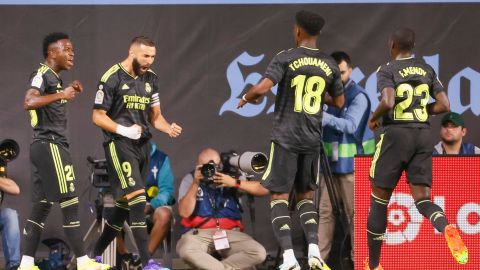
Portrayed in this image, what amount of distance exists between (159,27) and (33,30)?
1299 mm

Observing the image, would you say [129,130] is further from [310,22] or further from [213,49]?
[213,49]

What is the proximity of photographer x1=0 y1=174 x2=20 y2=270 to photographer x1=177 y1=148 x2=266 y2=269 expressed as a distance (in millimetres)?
1513

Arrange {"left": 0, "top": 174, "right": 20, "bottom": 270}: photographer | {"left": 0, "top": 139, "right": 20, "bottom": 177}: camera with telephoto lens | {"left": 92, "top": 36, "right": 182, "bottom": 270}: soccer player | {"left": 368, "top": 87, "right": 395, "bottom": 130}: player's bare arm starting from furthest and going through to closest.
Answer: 1. {"left": 0, "top": 139, "right": 20, "bottom": 177}: camera with telephoto lens
2. {"left": 0, "top": 174, "right": 20, "bottom": 270}: photographer
3. {"left": 92, "top": 36, "right": 182, "bottom": 270}: soccer player
4. {"left": 368, "top": 87, "right": 395, "bottom": 130}: player's bare arm

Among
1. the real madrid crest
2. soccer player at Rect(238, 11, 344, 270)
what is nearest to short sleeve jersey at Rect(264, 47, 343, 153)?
soccer player at Rect(238, 11, 344, 270)

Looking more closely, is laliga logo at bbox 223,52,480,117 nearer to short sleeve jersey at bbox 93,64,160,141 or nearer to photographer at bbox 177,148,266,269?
photographer at bbox 177,148,266,269

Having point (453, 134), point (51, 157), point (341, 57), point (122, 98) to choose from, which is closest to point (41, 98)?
point (51, 157)

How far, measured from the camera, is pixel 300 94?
802cm

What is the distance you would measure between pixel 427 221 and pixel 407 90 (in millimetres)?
1584

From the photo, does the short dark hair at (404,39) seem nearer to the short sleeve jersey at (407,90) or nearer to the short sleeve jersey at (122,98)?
the short sleeve jersey at (407,90)

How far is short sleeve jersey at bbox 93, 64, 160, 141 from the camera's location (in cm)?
864

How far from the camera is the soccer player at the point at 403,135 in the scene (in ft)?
25.9

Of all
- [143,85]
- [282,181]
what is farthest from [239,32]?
[282,181]

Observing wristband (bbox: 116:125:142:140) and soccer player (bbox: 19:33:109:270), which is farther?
wristband (bbox: 116:125:142:140)

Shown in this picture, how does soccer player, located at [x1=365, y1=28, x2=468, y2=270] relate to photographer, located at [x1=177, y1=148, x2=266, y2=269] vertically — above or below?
above
